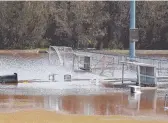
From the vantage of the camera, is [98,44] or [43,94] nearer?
[43,94]

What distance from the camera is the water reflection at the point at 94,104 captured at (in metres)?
18.1

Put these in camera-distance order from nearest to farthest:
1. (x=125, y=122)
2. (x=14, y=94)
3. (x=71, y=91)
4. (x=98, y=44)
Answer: (x=125, y=122) → (x=14, y=94) → (x=71, y=91) → (x=98, y=44)

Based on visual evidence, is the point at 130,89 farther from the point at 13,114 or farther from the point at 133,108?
the point at 13,114

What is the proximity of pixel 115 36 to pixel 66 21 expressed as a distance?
751 centimetres

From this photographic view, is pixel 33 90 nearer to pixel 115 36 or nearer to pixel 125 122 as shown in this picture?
pixel 125 122

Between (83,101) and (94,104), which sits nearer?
(94,104)

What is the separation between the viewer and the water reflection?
59.3 ft

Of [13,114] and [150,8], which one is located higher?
[150,8]

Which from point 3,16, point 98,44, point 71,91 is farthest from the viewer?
point 98,44

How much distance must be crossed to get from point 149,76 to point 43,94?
222 inches

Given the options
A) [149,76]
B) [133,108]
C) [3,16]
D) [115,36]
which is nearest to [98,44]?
[115,36]

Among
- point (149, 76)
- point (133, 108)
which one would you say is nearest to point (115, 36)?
point (149, 76)

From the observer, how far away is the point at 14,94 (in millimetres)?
22062

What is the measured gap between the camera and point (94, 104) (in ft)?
64.3
